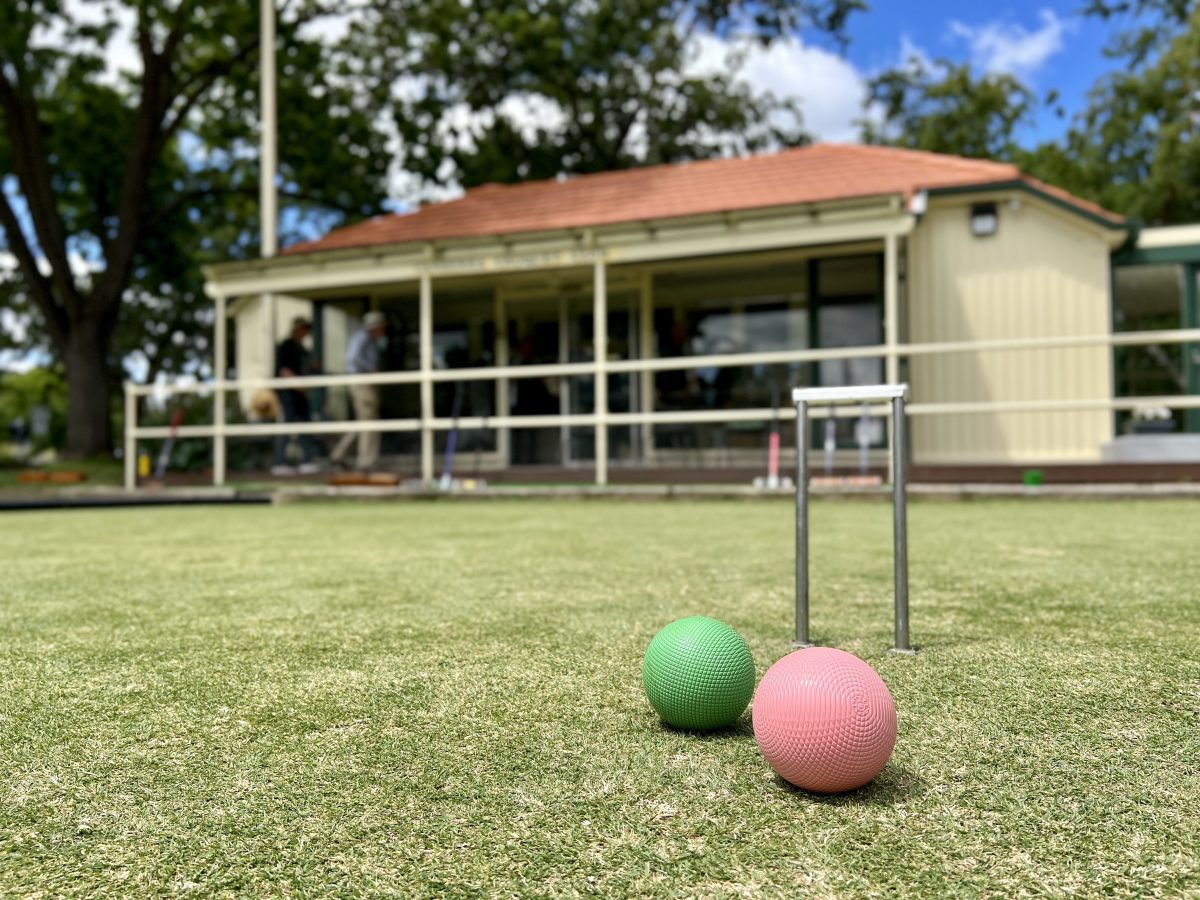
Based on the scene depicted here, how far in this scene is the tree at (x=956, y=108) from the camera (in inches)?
1101

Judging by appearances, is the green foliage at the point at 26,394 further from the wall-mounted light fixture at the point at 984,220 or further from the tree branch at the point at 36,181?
the wall-mounted light fixture at the point at 984,220

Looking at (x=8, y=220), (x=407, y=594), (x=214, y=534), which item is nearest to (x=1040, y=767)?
(x=407, y=594)

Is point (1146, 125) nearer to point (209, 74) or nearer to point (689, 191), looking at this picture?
point (689, 191)

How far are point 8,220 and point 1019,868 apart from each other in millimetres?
20292

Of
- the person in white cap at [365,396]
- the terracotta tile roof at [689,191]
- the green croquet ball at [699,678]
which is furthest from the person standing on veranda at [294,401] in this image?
the green croquet ball at [699,678]

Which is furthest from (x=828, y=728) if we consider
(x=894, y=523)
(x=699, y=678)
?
(x=894, y=523)

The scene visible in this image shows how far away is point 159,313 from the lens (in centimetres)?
3078

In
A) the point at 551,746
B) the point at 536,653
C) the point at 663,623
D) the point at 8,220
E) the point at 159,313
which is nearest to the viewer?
the point at 551,746

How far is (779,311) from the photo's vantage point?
12.5 meters

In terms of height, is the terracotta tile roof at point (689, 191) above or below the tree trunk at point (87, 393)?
above

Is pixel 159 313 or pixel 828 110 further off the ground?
pixel 828 110

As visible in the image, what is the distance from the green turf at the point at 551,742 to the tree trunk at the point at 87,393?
557 inches

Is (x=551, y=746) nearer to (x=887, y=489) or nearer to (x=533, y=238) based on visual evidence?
(x=887, y=489)

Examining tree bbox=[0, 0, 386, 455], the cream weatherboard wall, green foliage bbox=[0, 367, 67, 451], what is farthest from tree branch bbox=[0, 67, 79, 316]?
green foliage bbox=[0, 367, 67, 451]
